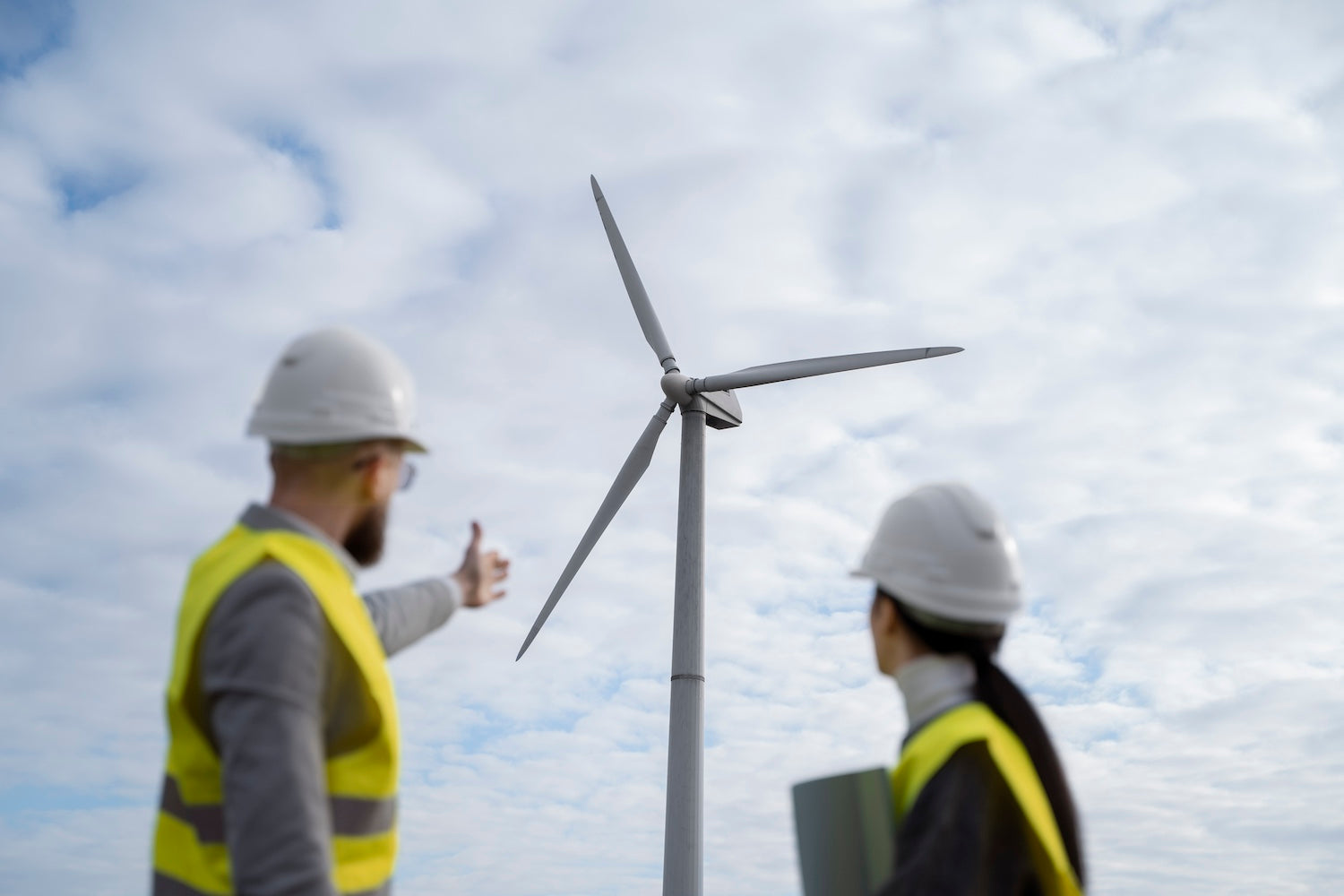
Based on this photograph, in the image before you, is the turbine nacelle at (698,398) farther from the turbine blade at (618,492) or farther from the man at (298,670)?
the man at (298,670)

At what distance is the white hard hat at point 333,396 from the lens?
4.53 m

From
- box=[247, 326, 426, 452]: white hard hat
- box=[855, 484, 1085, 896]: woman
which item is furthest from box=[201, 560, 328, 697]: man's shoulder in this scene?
box=[855, 484, 1085, 896]: woman

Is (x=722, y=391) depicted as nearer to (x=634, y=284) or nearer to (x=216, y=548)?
(x=634, y=284)

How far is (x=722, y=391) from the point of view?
86.2 feet

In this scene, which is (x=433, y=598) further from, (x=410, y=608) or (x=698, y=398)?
(x=698, y=398)

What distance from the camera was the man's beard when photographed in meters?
4.52

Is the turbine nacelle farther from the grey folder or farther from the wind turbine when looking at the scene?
the grey folder

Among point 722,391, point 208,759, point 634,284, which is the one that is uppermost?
point 634,284

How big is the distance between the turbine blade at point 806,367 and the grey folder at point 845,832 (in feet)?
68.5

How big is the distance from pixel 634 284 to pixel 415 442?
23383 millimetres

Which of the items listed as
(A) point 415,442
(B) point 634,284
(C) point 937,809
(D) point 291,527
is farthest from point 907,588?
(B) point 634,284

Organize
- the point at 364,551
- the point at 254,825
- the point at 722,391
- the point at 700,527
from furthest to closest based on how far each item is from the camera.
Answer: the point at 722,391 → the point at 700,527 → the point at 364,551 → the point at 254,825

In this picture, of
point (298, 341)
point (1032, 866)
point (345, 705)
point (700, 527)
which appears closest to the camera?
point (345, 705)

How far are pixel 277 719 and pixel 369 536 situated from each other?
1.11 meters
